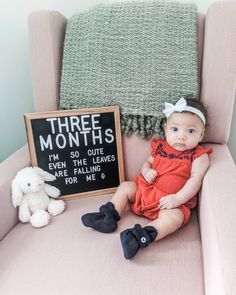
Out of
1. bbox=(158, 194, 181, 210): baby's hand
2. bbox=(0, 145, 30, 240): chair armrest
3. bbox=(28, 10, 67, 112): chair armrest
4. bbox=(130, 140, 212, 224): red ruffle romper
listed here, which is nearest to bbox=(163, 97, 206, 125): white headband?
bbox=(130, 140, 212, 224): red ruffle romper

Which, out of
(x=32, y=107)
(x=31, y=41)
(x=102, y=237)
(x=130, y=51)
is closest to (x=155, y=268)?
(x=102, y=237)

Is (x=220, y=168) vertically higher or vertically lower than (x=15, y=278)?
higher

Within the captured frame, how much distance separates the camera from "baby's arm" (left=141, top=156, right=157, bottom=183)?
99cm

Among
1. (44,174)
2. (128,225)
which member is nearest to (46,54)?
(44,174)

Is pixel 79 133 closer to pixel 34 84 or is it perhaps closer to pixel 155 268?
pixel 34 84

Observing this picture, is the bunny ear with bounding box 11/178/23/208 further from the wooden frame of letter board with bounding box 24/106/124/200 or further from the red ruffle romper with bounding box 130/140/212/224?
the red ruffle romper with bounding box 130/140/212/224

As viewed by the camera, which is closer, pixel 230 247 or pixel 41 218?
pixel 230 247

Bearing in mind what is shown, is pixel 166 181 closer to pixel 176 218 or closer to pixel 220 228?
pixel 176 218

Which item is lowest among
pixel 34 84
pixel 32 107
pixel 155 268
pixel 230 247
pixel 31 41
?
pixel 155 268

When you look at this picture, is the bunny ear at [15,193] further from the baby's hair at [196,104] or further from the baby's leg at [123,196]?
the baby's hair at [196,104]

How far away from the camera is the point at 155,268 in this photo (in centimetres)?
74

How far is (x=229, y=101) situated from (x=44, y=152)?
63 cm

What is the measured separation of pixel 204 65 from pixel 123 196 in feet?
1.60

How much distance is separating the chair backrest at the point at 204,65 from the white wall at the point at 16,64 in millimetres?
170
